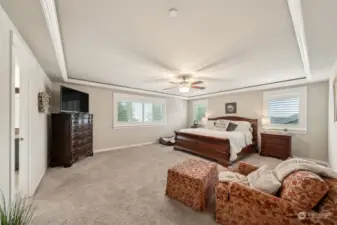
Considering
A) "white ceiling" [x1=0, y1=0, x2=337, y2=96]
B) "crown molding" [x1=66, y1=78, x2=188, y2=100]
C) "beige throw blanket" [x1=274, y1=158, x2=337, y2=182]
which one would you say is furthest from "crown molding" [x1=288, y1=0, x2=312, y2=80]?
"crown molding" [x1=66, y1=78, x2=188, y2=100]

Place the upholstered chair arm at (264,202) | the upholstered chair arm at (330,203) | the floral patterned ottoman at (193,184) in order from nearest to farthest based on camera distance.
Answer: the upholstered chair arm at (330,203) < the upholstered chair arm at (264,202) < the floral patterned ottoman at (193,184)

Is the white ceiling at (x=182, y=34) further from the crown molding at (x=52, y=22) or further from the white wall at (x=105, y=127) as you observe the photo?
the white wall at (x=105, y=127)

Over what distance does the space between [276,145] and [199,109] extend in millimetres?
3790

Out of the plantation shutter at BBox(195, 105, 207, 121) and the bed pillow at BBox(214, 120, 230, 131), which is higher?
the plantation shutter at BBox(195, 105, 207, 121)

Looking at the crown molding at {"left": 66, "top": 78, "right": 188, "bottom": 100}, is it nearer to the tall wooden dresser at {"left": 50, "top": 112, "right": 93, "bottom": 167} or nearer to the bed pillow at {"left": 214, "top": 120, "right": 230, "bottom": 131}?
the tall wooden dresser at {"left": 50, "top": 112, "right": 93, "bottom": 167}

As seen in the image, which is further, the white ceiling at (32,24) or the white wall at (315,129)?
the white wall at (315,129)

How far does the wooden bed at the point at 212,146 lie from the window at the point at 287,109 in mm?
582

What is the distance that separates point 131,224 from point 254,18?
270cm

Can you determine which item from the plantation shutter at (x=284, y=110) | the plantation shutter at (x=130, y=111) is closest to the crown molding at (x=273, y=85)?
the plantation shutter at (x=284, y=110)

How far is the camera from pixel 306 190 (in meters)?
1.23

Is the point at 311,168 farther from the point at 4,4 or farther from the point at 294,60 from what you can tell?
the point at 4,4

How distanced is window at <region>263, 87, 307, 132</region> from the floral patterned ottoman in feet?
12.3

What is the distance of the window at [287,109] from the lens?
4.39m

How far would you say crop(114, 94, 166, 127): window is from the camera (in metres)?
5.61
